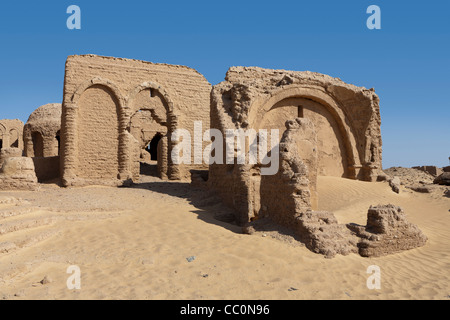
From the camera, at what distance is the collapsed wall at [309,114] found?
32.7ft

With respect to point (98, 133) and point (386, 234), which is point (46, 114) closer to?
point (98, 133)

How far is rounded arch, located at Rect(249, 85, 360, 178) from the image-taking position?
10.6m

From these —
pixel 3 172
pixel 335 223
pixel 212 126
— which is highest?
pixel 212 126

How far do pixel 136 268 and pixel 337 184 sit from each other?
25.7ft

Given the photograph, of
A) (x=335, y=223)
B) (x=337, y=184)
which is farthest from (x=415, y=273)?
(x=337, y=184)

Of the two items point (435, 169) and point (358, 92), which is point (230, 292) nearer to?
point (358, 92)

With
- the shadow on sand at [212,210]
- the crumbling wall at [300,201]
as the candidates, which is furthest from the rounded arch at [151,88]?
the crumbling wall at [300,201]

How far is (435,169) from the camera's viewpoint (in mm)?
21953

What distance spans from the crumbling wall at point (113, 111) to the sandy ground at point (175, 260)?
18.2ft

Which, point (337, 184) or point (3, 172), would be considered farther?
point (337, 184)

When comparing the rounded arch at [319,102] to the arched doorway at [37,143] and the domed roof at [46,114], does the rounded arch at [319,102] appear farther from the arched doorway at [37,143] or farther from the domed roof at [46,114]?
the arched doorway at [37,143]

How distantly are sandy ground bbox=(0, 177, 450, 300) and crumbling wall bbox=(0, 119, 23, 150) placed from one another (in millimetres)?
22146

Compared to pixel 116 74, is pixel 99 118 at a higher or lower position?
lower

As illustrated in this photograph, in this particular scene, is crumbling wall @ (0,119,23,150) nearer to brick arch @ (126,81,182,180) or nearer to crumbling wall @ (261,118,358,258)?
brick arch @ (126,81,182,180)
